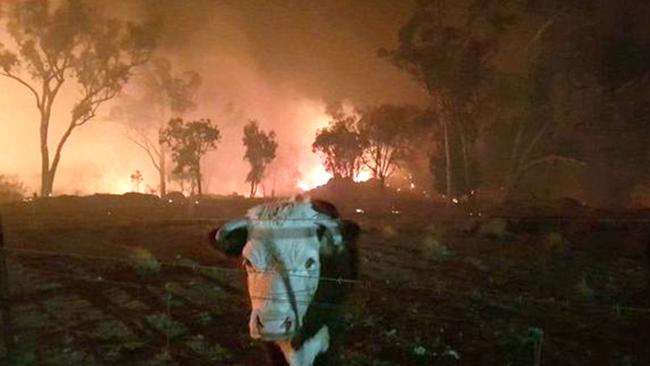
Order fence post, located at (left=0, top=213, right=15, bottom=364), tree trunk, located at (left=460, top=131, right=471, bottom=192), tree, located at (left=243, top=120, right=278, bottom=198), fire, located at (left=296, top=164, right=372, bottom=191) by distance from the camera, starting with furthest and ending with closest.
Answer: tree, located at (left=243, top=120, right=278, bottom=198) → fire, located at (left=296, top=164, right=372, bottom=191) → tree trunk, located at (left=460, top=131, right=471, bottom=192) → fence post, located at (left=0, top=213, right=15, bottom=364)

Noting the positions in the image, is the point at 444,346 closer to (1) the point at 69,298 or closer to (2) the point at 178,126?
(1) the point at 69,298

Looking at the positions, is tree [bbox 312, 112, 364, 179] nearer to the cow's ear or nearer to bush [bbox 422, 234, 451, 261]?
bush [bbox 422, 234, 451, 261]

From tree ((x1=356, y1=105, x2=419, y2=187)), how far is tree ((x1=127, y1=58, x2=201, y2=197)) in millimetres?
18025

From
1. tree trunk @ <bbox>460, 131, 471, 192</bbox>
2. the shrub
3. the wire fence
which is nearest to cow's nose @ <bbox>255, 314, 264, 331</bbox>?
the wire fence

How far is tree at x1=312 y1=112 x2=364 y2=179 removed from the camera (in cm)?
3161

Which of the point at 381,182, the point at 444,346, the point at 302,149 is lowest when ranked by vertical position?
the point at 444,346

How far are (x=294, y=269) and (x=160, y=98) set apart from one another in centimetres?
4307

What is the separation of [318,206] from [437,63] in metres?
23.8

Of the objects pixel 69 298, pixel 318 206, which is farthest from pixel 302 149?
pixel 318 206

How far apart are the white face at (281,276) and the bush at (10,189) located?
32.5 meters

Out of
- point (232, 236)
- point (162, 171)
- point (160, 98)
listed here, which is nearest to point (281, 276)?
point (232, 236)

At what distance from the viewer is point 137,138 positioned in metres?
48.2

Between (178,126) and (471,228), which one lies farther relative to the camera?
(178,126)

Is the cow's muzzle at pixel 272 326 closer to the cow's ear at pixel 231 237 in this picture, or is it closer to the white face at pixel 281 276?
the white face at pixel 281 276
